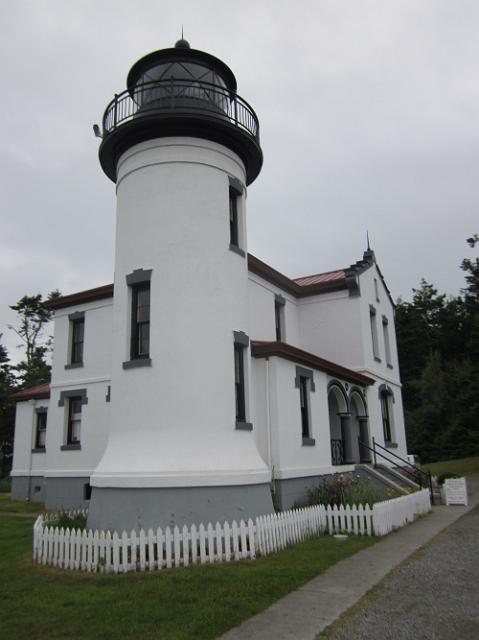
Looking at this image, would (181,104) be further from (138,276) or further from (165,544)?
(165,544)

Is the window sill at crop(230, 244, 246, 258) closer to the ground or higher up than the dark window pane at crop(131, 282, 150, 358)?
higher up

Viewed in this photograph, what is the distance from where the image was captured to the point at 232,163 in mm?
13102

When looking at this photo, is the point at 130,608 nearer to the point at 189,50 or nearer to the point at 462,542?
the point at 462,542

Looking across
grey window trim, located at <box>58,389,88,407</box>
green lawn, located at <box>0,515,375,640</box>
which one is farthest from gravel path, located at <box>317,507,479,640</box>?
grey window trim, located at <box>58,389,88,407</box>

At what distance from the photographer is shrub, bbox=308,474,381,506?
13414 mm

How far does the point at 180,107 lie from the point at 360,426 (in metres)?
13.0

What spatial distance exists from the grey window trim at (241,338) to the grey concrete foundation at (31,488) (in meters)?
14.6

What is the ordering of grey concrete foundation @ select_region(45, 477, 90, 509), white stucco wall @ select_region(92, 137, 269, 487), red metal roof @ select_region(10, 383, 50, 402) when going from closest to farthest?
1. white stucco wall @ select_region(92, 137, 269, 487)
2. grey concrete foundation @ select_region(45, 477, 90, 509)
3. red metal roof @ select_region(10, 383, 50, 402)

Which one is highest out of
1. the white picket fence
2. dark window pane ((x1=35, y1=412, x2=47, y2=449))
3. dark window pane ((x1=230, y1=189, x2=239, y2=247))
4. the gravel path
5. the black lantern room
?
the black lantern room

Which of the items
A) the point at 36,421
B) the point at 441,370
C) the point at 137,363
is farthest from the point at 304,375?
the point at 441,370

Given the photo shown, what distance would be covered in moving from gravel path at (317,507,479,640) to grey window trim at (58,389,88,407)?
12924mm

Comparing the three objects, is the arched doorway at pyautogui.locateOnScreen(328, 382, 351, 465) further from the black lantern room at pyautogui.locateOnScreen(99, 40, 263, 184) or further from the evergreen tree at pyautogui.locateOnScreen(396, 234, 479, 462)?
the evergreen tree at pyautogui.locateOnScreen(396, 234, 479, 462)

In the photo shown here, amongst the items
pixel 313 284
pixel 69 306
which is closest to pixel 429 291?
pixel 313 284

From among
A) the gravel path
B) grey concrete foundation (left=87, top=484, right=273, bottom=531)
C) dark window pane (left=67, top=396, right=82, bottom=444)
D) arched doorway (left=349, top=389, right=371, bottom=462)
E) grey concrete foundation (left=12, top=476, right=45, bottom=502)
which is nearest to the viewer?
the gravel path
